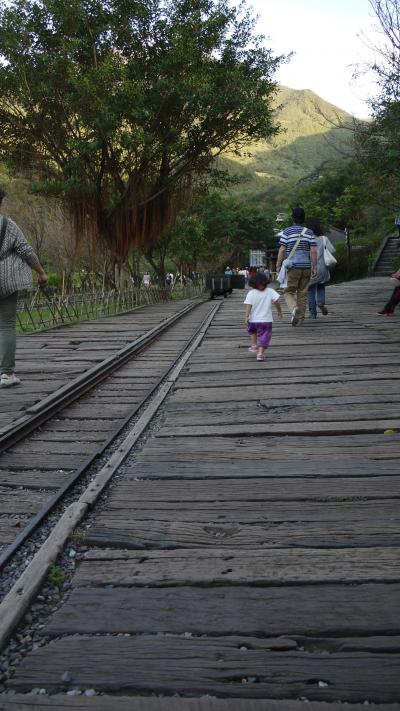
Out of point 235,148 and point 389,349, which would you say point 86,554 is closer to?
point 389,349

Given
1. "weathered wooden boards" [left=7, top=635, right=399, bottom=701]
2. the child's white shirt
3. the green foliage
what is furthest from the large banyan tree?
"weathered wooden boards" [left=7, top=635, right=399, bottom=701]

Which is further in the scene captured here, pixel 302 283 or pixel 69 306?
pixel 69 306

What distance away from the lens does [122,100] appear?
1758 centimetres

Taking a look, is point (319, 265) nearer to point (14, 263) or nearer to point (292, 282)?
point (292, 282)

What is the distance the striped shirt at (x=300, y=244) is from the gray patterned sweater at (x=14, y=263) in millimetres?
4456

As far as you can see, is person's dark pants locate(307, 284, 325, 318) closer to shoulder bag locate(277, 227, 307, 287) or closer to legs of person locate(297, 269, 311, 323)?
legs of person locate(297, 269, 311, 323)

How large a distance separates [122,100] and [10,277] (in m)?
13.5

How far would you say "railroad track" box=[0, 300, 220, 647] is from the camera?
248 centimetres

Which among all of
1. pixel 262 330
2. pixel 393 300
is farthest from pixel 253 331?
pixel 393 300

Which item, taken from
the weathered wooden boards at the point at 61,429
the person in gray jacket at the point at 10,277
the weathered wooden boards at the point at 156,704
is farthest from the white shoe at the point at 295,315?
the weathered wooden boards at the point at 156,704

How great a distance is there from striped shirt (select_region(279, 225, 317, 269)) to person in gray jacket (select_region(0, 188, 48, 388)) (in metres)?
4.42

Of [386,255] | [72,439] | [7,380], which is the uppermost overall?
[386,255]

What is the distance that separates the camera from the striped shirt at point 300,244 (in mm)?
9211

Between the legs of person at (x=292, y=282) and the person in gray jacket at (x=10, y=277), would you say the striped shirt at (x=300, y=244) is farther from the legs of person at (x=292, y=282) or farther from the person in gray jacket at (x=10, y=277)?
the person in gray jacket at (x=10, y=277)
